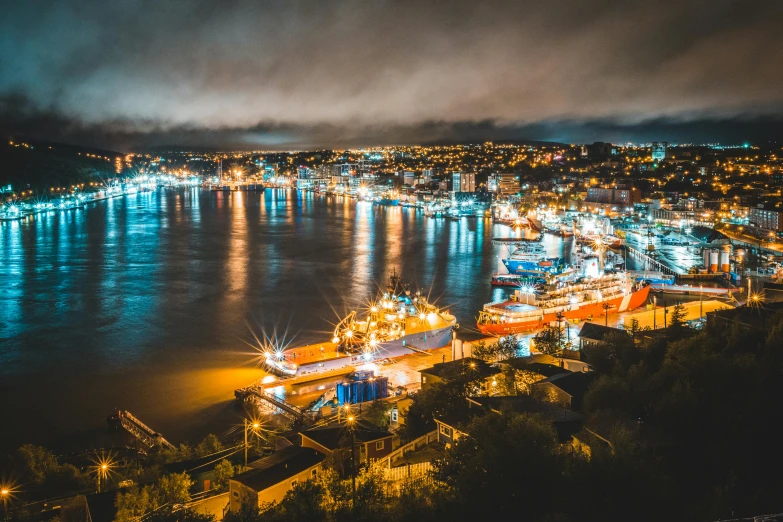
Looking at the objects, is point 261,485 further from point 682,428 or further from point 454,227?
point 454,227

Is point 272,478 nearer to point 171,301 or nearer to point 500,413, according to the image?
point 500,413

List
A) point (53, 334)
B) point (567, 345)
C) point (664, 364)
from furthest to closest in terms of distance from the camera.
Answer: point (53, 334) < point (567, 345) < point (664, 364)

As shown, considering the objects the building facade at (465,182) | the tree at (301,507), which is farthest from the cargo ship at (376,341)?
the building facade at (465,182)

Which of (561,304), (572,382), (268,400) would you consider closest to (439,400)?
(572,382)

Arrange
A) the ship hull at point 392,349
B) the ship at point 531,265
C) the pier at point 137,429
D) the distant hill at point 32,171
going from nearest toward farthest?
1. the pier at point 137,429
2. the ship hull at point 392,349
3. the ship at point 531,265
4. the distant hill at point 32,171

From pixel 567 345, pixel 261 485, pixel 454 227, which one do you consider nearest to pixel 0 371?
pixel 261 485

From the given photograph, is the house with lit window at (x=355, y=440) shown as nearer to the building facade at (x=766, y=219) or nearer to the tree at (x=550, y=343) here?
the tree at (x=550, y=343)
